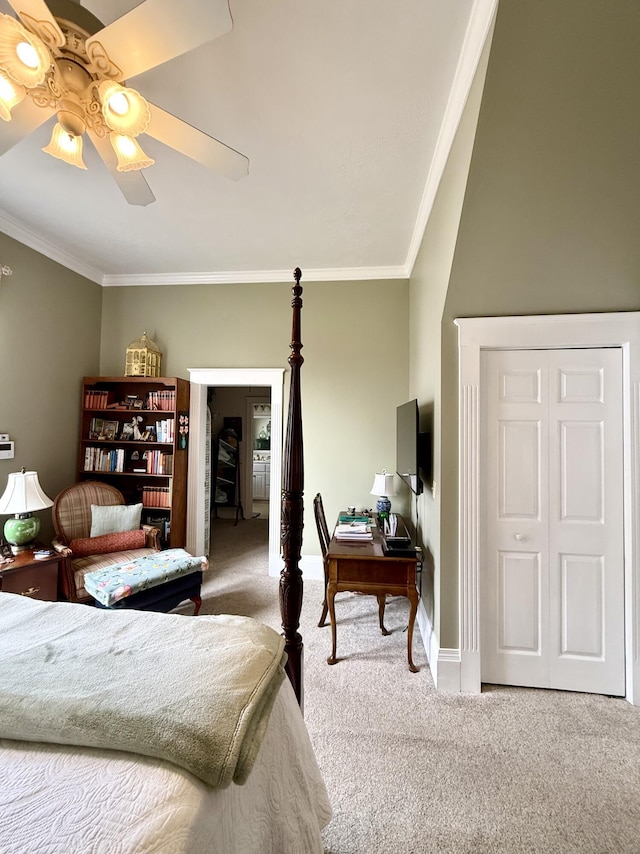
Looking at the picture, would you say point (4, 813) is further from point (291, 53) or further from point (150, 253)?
point (150, 253)

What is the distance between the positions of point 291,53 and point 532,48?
Result: 3.12ft

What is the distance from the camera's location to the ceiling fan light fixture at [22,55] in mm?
1145

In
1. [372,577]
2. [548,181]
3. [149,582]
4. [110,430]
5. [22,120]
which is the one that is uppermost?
[22,120]

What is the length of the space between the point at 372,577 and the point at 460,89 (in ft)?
8.52

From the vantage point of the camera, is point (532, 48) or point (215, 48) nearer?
point (532, 48)

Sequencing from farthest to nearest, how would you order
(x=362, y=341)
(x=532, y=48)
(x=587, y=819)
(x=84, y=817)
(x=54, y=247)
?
1. (x=362, y=341)
2. (x=54, y=247)
3. (x=587, y=819)
4. (x=532, y=48)
5. (x=84, y=817)

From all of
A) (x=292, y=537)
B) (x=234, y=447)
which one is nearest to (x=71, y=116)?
(x=292, y=537)

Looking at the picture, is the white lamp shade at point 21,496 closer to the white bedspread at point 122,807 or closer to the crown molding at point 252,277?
the white bedspread at point 122,807

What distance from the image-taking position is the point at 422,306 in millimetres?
2910

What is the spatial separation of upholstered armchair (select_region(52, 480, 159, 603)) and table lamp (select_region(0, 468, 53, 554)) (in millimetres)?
213

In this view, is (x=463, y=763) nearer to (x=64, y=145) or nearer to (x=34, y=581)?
(x=34, y=581)

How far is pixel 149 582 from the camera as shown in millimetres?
2531

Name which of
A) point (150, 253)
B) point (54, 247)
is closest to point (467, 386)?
point (150, 253)

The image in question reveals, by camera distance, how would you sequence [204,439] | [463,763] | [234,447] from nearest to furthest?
[463,763] → [204,439] → [234,447]
